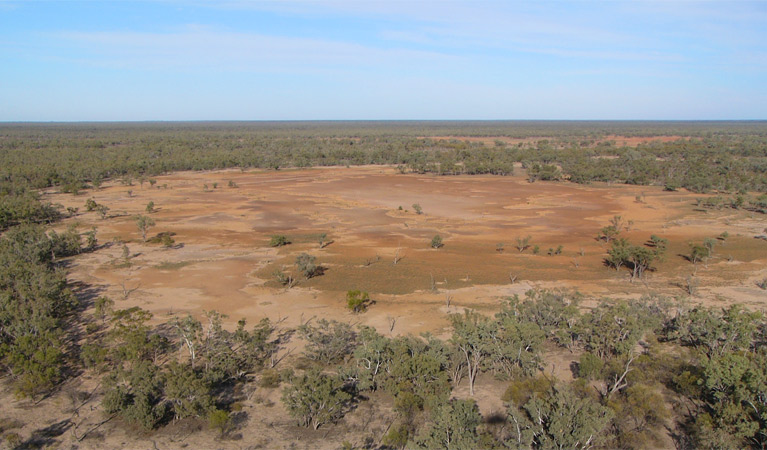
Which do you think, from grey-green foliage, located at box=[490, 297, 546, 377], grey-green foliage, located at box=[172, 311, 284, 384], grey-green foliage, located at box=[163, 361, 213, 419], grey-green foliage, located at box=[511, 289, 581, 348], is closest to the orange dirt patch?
grey-green foliage, located at box=[511, 289, 581, 348]

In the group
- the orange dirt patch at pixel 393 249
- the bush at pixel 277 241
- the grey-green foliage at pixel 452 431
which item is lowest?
the orange dirt patch at pixel 393 249

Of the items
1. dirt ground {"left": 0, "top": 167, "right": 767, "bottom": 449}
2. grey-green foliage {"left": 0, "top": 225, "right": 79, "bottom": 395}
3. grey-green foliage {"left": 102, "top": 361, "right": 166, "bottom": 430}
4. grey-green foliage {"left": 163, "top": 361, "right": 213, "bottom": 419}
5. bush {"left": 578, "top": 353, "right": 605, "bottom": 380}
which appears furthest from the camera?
bush {"left": 578, "top": 353, "right": 605, "bottom": 380}

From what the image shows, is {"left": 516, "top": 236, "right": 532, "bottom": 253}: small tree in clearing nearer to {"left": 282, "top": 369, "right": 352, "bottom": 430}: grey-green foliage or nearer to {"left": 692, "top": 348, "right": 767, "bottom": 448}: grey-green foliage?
{"left": 692, "top": 348, "right": 767, "bottom": 448}: grey-green foliage

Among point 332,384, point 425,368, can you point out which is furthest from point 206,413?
point 425,368

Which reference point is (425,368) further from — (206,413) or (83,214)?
(83,214)

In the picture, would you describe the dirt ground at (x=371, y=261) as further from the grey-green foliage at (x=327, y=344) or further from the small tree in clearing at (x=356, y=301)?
the grey-green foliage at (x=327, y=344)

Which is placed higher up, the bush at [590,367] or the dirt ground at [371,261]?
the bush at [590,367]

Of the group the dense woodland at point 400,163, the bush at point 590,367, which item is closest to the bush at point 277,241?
the dense woodland at point 400,163
